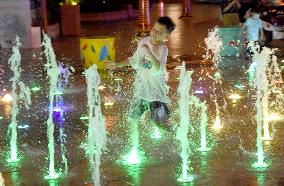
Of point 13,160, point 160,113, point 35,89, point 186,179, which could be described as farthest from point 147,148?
point 35,89

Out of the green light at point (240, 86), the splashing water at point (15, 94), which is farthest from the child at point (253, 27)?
the splashing water at point (15, 94)

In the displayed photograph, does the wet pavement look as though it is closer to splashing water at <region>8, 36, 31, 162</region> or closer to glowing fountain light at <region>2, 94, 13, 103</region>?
splashing water at <region>8, 36, 31, 162</region>

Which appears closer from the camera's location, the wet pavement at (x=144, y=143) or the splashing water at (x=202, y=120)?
the wet pavement at (x=144, y=143)

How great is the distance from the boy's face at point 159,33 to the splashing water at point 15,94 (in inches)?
81.5

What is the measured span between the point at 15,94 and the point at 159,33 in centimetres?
527

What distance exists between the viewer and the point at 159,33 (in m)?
6.82

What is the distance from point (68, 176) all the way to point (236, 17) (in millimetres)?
13102

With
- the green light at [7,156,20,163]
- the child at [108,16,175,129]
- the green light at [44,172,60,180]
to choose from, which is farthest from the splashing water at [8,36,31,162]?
the child at [108,16,175,129]

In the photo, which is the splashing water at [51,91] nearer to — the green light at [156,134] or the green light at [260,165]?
the green light at [156,134]

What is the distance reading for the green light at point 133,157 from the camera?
7.17m

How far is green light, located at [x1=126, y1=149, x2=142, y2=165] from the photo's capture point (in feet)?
23.5

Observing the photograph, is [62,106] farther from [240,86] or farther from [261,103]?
[240,86]

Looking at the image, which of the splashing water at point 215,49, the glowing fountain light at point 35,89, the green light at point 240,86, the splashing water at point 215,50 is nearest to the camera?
the green light at point 240,86

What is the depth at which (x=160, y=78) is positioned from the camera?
7016 mm
